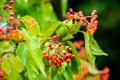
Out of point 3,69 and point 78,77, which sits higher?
point 3,69

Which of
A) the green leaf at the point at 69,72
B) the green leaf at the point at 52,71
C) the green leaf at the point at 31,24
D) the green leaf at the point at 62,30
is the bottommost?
the green leaf at the point at 69,72

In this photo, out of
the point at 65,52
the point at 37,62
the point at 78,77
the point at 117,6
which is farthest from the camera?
the point at 117,6

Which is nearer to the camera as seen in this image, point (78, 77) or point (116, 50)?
point (78, 77)

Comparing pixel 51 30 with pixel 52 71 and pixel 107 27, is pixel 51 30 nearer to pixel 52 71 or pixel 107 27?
pixel 52 71

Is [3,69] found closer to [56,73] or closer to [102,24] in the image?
[56,73]

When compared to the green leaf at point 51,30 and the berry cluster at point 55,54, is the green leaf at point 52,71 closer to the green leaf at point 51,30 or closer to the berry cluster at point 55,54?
the berry cluster at point 55,54

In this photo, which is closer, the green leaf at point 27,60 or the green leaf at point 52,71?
the green leaf at point 27,60

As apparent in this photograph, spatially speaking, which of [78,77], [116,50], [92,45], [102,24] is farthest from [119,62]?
[92,45]

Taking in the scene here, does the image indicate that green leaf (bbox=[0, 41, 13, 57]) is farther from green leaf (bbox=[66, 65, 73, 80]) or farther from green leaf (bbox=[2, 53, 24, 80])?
green leaf (bbox=[66, 65, 73, 80])

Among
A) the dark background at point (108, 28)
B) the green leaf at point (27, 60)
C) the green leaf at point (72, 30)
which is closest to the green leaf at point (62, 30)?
the green leaf at point (72, 30)
